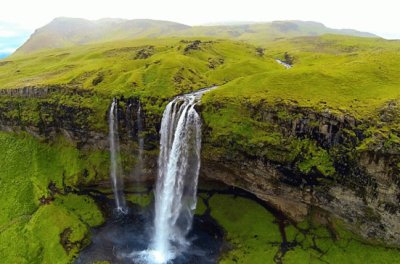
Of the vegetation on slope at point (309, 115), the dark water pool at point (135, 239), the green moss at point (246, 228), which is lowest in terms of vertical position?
the dark water pool at point (135, 239)

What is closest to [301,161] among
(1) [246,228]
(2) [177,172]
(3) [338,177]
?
(3) [338,177]

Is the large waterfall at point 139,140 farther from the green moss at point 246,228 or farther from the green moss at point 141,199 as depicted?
the green moss at point 246,228

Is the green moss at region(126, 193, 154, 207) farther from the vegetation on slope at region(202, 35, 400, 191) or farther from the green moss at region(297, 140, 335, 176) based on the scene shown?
the green moss at region(297, 140, 335, 176)

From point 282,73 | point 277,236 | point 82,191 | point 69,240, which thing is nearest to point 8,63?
point 82,191

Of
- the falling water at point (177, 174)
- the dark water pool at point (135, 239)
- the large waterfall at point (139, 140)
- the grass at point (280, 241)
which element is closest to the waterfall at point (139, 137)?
the large waterfall at point (139, 140)

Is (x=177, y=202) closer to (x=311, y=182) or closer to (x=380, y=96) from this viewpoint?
(x=311, y=182)

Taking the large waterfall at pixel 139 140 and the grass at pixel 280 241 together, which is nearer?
the grass at pixel 280 241
